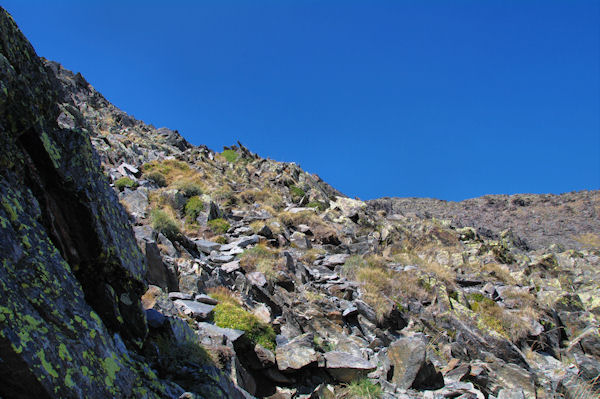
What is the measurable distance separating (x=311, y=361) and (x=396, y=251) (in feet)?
38.1

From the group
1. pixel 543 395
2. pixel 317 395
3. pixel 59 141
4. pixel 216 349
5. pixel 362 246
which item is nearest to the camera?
pixel 59 141

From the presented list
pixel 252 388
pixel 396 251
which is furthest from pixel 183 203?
pixel 252 388

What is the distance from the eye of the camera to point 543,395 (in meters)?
7.79

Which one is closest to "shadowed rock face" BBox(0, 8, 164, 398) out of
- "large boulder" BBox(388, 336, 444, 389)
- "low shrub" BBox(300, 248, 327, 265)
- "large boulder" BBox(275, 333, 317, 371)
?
"large boulder" BBox(275, 333, 317, 371)

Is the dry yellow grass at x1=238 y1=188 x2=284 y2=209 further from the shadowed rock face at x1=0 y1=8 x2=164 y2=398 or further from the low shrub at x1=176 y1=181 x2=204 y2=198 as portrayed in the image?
the shadowed rock face at x1=0 y1=8 x2=164 y2=398

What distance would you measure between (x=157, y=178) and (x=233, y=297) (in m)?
14.2

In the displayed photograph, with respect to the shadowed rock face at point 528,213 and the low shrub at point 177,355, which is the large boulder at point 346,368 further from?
the shadowed rock face at point 528,213

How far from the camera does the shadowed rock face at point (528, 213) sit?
46438 millimetres

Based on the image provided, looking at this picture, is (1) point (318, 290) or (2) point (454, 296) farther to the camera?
(2) point (454, 296)

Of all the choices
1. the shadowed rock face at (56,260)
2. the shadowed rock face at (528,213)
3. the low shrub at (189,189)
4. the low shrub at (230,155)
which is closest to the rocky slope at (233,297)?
the shadowed rock face at (56,260)

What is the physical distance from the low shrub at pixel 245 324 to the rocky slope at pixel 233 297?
4cm

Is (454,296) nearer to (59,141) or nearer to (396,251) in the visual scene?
(396,251)

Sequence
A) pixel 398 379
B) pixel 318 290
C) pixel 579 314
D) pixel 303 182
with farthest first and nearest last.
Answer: pixel 303 182, pixel 579 314, pixel 318 290, pixel 398 379

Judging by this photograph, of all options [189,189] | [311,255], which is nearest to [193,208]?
[189,189]
